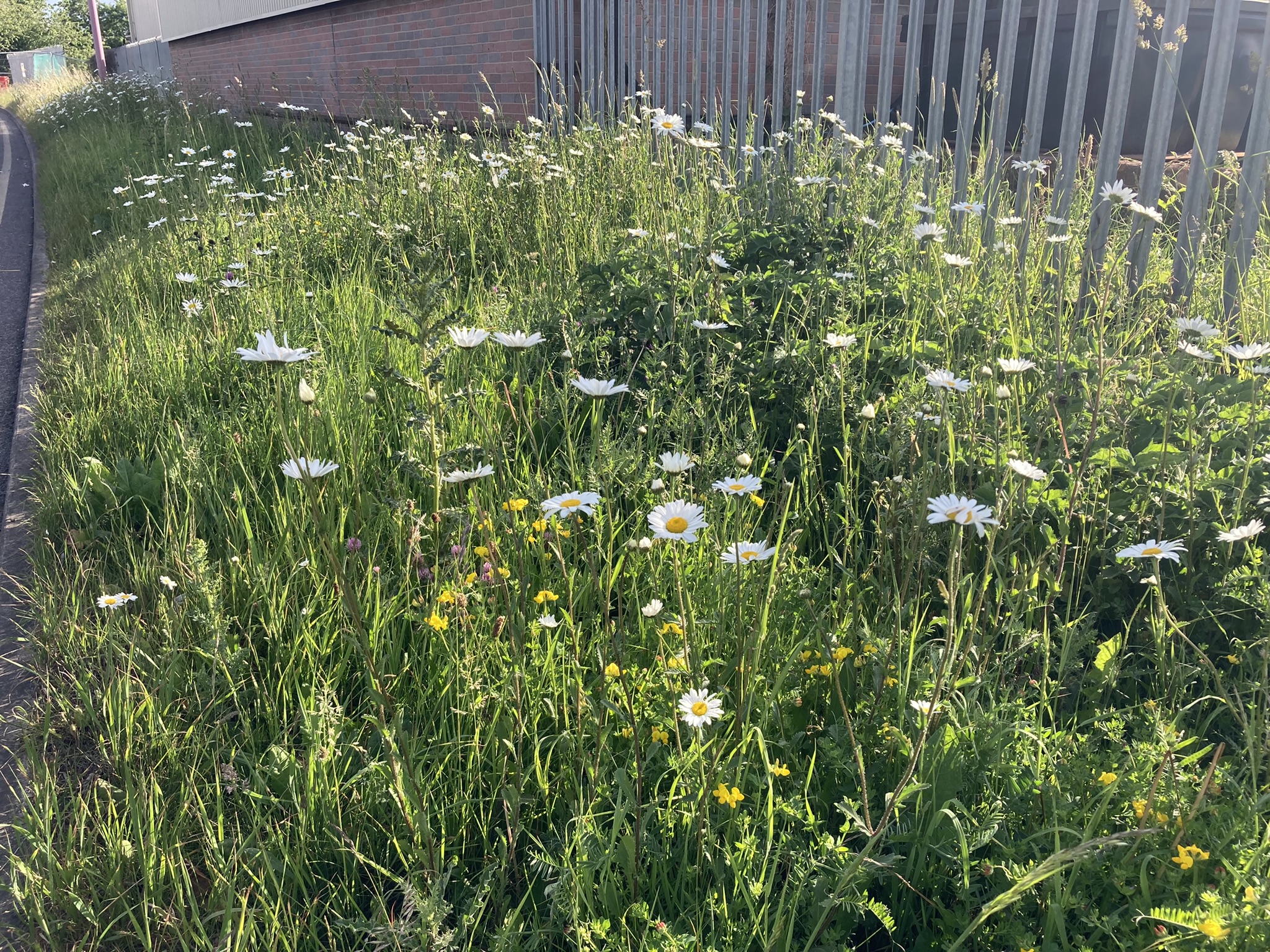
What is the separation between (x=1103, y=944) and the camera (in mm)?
1249

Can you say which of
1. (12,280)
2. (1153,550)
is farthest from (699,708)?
(12,280)

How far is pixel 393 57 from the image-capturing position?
1130 cm

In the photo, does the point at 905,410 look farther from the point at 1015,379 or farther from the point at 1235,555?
the point at 1235,555

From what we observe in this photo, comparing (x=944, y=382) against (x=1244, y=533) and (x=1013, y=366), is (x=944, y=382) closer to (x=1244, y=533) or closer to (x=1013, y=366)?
(x=1013, y=366)

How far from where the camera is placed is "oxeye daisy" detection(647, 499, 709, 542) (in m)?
1.38

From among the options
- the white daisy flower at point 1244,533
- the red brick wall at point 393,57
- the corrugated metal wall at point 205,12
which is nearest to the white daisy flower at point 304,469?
the white daisy flower at point 1244,533

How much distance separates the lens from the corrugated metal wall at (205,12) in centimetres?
1461

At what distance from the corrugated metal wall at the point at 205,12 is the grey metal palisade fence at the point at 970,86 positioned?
7.68 m

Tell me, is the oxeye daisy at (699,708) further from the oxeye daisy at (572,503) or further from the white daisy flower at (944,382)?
the white daisy flower at (944,382)

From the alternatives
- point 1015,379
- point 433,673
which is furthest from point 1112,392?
point 433,673

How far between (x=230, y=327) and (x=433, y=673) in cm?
239

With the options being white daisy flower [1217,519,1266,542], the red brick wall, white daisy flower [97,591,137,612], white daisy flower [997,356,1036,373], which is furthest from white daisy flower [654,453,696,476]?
the red brick wall

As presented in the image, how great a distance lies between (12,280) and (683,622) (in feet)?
21.8

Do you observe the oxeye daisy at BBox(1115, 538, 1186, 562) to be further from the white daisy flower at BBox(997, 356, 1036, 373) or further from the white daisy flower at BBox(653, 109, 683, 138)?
the white daisy flower at BBox(653, 109, 683, 138)
